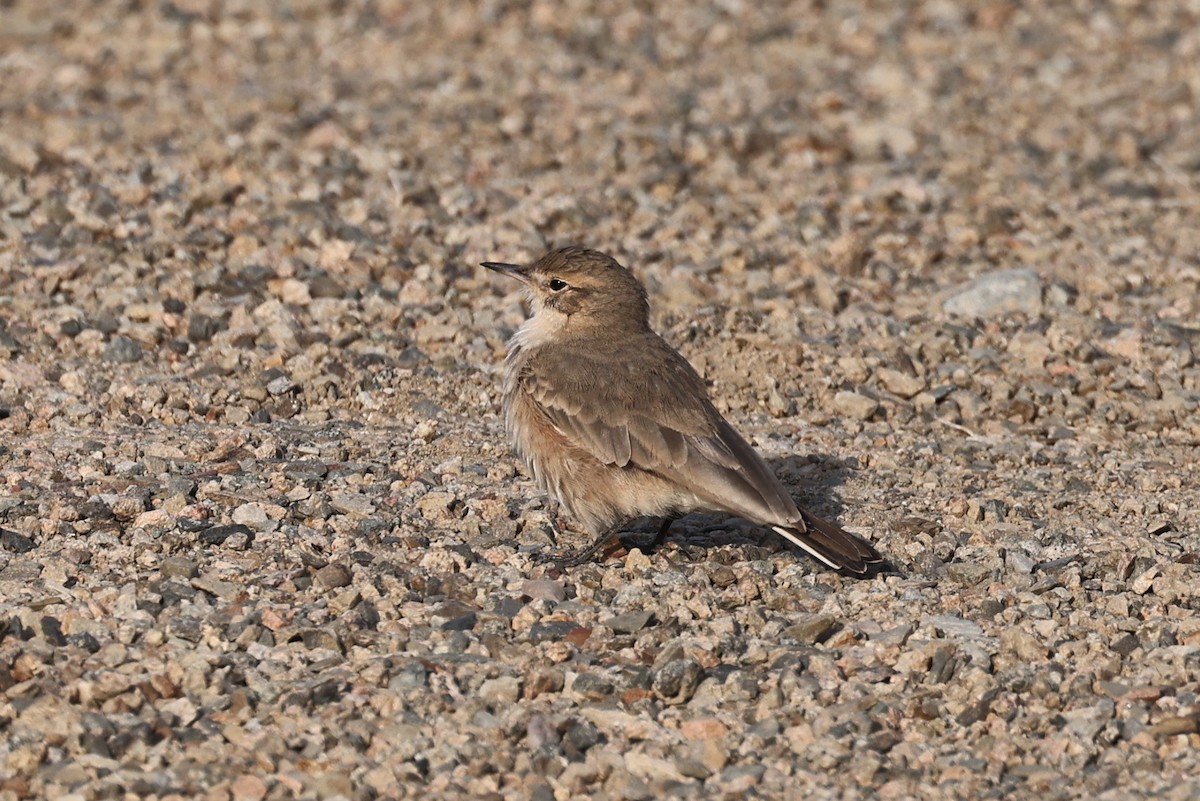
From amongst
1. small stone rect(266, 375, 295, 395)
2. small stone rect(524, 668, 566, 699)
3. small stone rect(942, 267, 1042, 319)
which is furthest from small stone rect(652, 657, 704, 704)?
small stone rect(942, 267, 1042, 319)

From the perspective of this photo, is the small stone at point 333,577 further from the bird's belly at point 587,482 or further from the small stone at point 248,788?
the small stone at point 248,788

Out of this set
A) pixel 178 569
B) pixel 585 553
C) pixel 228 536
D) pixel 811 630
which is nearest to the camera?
pixel 811 630

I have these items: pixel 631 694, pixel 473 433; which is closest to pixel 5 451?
pixel 473 433

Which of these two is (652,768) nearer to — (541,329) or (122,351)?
(541,329)

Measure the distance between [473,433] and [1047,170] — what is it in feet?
17.9

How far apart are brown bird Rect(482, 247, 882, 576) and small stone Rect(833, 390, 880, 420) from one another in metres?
1.36

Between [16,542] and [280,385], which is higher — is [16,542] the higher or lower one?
the higher one

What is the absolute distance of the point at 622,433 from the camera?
7020 mm

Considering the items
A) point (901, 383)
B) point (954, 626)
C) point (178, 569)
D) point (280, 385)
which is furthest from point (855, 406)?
point (178, 569)

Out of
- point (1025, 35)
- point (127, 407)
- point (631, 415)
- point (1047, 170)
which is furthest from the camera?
point (1025, 35)

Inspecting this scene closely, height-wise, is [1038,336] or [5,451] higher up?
[5,451]

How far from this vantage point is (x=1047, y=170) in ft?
38.8

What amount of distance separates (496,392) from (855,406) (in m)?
1.80

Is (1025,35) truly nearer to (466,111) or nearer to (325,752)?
(466,111)
